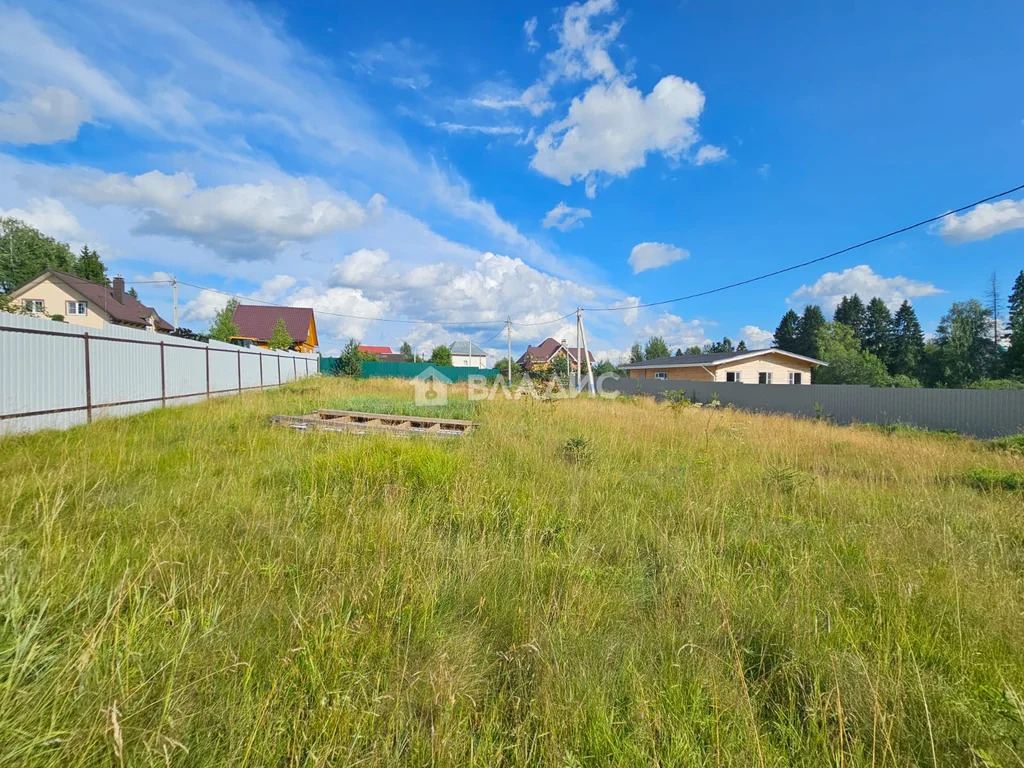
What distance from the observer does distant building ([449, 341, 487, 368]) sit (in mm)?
62875

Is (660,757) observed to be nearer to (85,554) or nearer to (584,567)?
(584,567)

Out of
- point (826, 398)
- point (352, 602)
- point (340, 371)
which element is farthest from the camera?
point (340, 371)

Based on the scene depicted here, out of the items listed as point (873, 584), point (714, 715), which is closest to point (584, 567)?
point (714, 715)

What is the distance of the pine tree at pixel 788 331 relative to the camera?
53875mm

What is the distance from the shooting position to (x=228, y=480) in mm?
3543

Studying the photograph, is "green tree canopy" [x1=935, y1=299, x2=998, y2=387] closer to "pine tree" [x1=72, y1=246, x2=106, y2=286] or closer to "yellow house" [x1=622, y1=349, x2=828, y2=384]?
"yellow house" [x1=622, y1=349, x2=828, y2=384]

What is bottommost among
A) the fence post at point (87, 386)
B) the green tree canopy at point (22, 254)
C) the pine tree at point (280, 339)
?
the fence post at point (87, 386)

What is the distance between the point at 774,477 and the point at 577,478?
203cm

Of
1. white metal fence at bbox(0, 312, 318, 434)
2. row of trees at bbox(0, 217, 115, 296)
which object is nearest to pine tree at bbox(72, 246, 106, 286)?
row of trees at bbox(0, 217, 115, 296)

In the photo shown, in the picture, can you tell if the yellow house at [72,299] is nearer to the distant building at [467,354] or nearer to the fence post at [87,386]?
the fence post at [87,386]

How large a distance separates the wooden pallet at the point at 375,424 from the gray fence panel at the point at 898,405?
12.3 meters

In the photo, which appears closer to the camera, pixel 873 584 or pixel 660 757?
pixel 660 757

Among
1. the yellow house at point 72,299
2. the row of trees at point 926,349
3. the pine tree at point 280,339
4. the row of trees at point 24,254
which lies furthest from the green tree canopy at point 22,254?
the row of trees at point 926,349

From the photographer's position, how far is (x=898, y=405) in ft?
39.2
